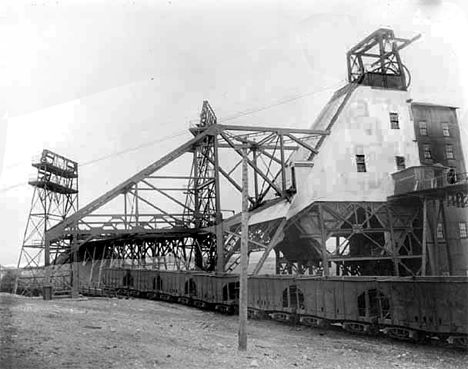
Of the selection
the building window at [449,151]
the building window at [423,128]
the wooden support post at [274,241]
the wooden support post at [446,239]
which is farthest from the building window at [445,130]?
the wooden support post at [274,241]

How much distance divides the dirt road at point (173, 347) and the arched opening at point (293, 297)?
1.76 m

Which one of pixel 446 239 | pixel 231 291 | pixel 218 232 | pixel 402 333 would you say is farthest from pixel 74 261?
pixel 446 239

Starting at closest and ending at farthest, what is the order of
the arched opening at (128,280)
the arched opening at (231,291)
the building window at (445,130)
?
the arched opening at (231,291)
the building window at (445,130)
the arched opening at (128,280)

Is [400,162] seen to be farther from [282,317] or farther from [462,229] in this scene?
[282,317]

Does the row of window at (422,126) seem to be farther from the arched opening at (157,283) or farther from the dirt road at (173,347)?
the arched opening at (157,283)

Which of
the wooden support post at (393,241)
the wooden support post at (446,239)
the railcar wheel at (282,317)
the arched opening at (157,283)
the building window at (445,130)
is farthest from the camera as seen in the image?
the building window at (445,130)

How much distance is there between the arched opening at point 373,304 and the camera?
1415 cm

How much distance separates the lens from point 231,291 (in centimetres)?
2098

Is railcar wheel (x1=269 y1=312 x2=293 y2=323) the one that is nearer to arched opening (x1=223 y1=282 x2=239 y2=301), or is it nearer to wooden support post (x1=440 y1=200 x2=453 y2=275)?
arched opening (x1=223 y1=282 x2=239 y2=301)

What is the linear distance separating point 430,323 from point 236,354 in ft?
18.1

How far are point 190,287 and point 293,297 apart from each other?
8627mm

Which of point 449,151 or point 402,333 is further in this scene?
point 449,151

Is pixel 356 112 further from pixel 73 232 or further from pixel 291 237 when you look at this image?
pixel 73 232

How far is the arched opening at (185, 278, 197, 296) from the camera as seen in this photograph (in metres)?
24.5
